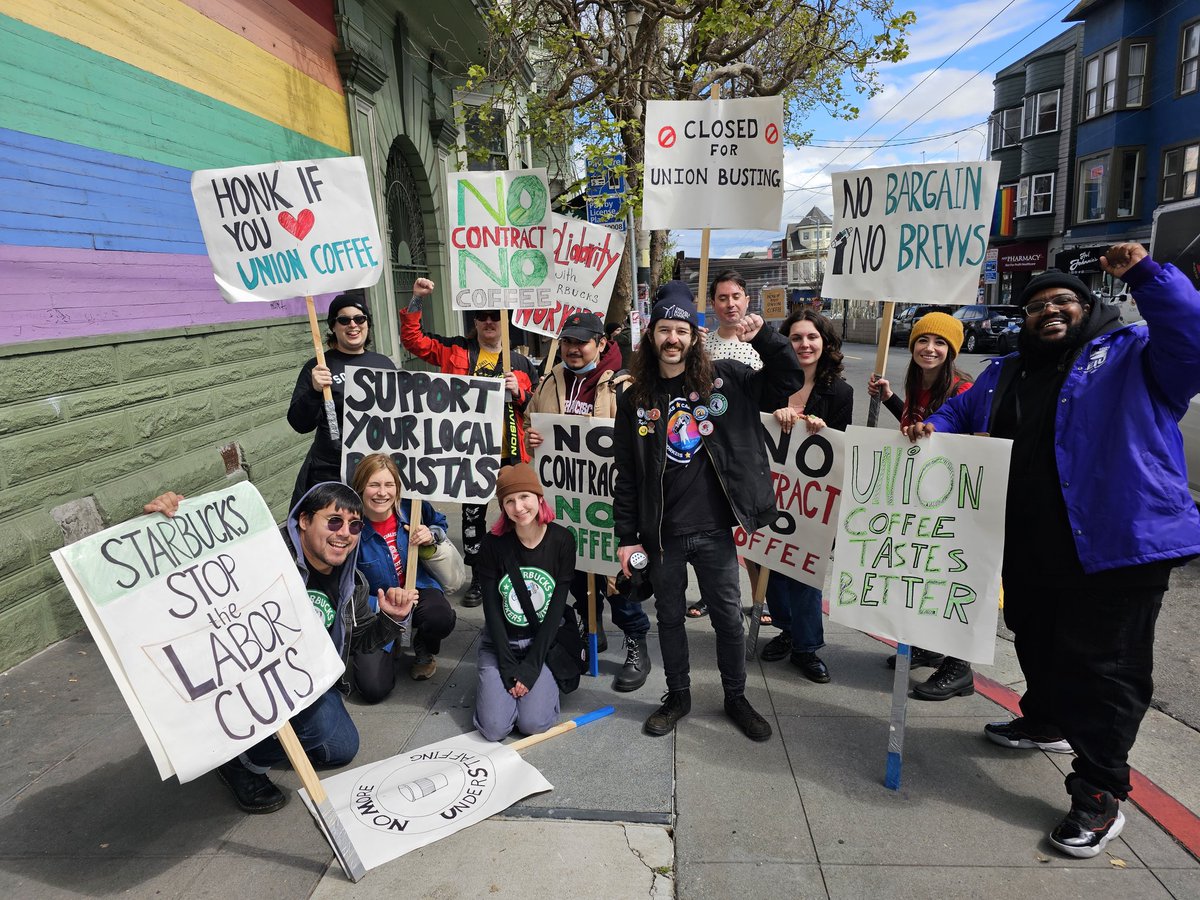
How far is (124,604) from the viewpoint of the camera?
2312 mm

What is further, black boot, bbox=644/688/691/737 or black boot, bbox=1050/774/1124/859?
black boot, bbox=644/688/691/737

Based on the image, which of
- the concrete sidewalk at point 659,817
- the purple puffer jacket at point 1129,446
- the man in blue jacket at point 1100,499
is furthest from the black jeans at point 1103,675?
the concrete sidewalk at point 659,817

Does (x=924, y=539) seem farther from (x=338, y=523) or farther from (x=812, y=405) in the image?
(x=338, y=523)

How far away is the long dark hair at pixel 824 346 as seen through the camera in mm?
3852

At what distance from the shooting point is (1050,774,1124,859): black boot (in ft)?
8.56

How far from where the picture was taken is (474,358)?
15.9 ft

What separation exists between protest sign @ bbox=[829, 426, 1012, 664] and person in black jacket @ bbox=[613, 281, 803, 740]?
1.33 ft

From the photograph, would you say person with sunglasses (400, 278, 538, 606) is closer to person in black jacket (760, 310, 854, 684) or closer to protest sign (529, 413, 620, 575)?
protest sign (529, 413, 620, 575)

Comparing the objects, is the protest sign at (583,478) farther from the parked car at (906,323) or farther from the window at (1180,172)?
the window at (1180,172)

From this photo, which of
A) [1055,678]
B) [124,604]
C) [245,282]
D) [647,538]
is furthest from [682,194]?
[124,604]

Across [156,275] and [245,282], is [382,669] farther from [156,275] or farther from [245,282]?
[156,275]

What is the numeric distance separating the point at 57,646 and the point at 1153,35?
3252 centimetres

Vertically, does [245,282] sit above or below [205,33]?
below

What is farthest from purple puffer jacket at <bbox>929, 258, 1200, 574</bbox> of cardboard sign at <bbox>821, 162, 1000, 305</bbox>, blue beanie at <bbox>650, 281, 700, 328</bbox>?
blue beanie at <bbox>650, 281, 700, 328</bbox>
